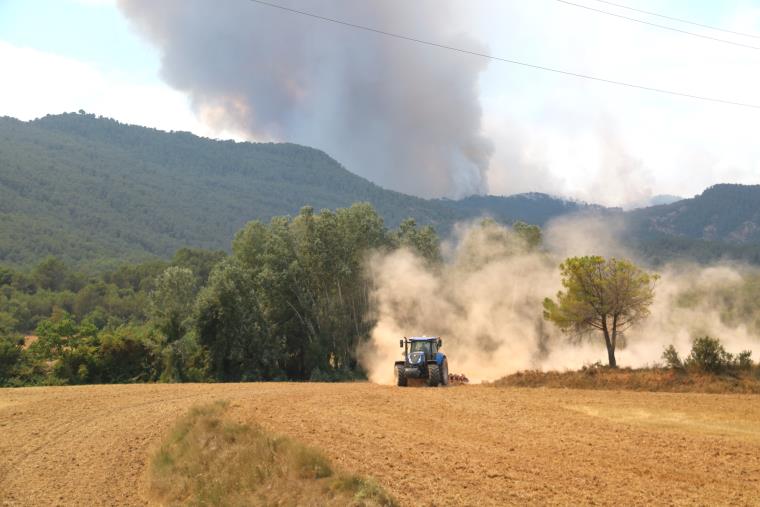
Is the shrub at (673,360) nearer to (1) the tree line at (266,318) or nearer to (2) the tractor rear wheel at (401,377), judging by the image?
(1) the tree line at (266,318)

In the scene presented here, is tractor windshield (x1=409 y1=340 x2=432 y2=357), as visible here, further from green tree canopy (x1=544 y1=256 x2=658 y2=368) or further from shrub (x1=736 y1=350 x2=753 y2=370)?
shrub (x1=736 y1=350 x2=753 y2=370)

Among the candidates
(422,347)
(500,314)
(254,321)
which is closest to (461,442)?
(422,347)

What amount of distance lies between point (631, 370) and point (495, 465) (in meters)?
22.4

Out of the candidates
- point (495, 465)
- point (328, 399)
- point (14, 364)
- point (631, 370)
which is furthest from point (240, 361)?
point (495, 465)

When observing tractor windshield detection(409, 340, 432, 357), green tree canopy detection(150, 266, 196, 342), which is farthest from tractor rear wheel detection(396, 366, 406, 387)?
green tree canopy detection(150, 266, 196, 342)

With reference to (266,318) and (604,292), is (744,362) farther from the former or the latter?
(266,318)

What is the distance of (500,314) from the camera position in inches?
2576

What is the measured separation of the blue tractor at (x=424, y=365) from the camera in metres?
37.5

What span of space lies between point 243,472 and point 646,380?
76.6ft

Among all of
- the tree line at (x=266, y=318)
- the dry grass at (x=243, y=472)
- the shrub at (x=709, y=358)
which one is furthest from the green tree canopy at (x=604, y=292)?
the dry grass at (x=243, y=472)

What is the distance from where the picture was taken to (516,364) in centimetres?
6081

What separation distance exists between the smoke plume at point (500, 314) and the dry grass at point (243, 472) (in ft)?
117

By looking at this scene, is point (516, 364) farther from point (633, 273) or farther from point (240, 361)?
point (240, 361)

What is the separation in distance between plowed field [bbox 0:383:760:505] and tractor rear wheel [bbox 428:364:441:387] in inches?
109
